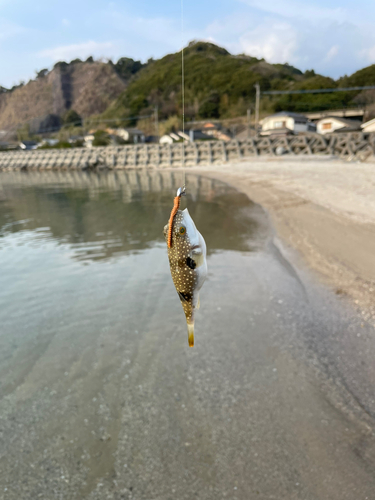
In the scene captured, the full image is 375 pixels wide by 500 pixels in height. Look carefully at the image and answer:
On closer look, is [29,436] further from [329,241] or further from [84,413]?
[329,241]

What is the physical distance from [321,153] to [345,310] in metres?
41.6

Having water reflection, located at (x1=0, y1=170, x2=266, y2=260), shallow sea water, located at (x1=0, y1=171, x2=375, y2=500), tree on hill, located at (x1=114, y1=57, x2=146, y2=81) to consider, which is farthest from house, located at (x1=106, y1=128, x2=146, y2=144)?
tree on hill, located at (x1=114, y1=57, x2=146, y2=81)

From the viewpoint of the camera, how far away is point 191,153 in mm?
53656

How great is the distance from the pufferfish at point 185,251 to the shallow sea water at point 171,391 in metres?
3.35

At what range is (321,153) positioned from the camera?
4409 cm

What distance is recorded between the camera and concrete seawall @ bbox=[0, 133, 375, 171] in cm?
4244

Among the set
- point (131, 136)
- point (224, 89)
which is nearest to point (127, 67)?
point (224, 89)

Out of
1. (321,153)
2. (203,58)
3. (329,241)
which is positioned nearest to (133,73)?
(203,58)

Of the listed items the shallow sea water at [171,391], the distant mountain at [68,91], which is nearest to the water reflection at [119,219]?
the shallow sea water at [171,391]

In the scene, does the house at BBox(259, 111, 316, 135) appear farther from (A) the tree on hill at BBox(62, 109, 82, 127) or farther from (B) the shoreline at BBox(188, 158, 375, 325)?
(A) the tree on hill at BBox(62, 109, 82, 127)

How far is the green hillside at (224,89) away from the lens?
97.3 metres

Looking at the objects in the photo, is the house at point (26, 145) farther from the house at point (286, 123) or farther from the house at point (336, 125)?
the house at point (336, 125)

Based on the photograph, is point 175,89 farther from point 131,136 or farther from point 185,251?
point 185,251

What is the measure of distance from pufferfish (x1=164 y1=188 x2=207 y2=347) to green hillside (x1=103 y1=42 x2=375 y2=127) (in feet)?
349
